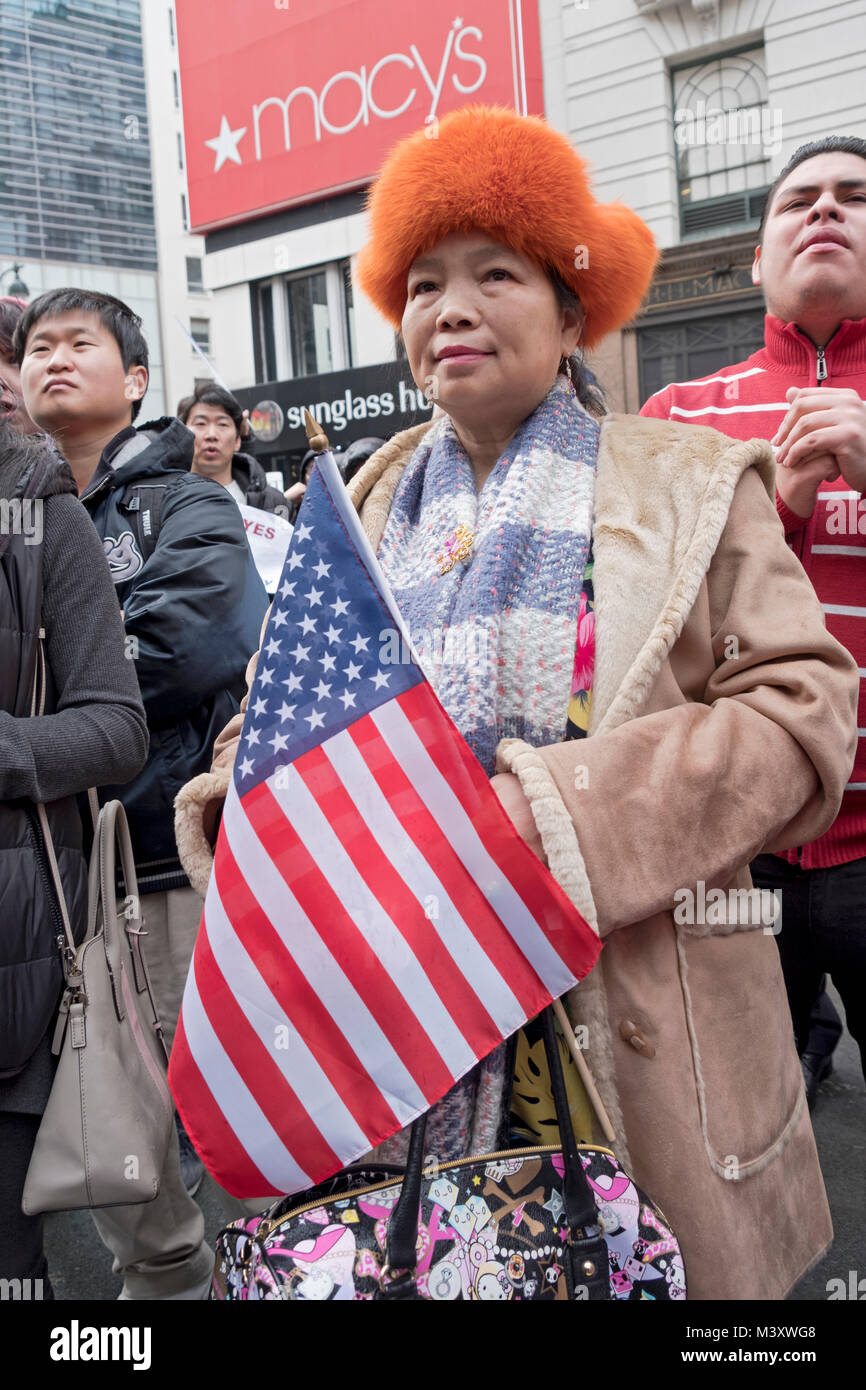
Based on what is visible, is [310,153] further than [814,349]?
Yes

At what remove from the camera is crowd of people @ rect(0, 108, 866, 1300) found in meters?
1.51

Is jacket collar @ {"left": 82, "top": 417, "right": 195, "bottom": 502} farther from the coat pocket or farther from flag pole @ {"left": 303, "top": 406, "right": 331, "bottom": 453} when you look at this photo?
the coat pocket

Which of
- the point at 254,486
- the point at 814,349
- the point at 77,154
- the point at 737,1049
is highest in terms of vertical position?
the point at 77,154

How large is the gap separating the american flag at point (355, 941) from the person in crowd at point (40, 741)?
1.64ft

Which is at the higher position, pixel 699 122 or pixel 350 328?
pixel 699 122

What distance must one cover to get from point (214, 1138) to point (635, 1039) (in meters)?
0.60

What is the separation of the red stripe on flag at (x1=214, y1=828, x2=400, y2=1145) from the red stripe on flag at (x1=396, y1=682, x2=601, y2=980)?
30 cm

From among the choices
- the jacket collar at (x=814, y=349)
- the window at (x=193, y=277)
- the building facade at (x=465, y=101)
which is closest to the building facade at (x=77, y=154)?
the window at (x=193, y=277)

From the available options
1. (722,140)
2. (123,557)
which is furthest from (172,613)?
(722,140)

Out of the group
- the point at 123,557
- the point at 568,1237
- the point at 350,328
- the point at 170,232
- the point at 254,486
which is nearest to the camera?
the point at 568,1237

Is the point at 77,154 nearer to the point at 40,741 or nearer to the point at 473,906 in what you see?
the point at 40,741

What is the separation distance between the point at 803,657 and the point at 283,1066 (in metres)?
0.96

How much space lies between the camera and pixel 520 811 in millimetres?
1467
